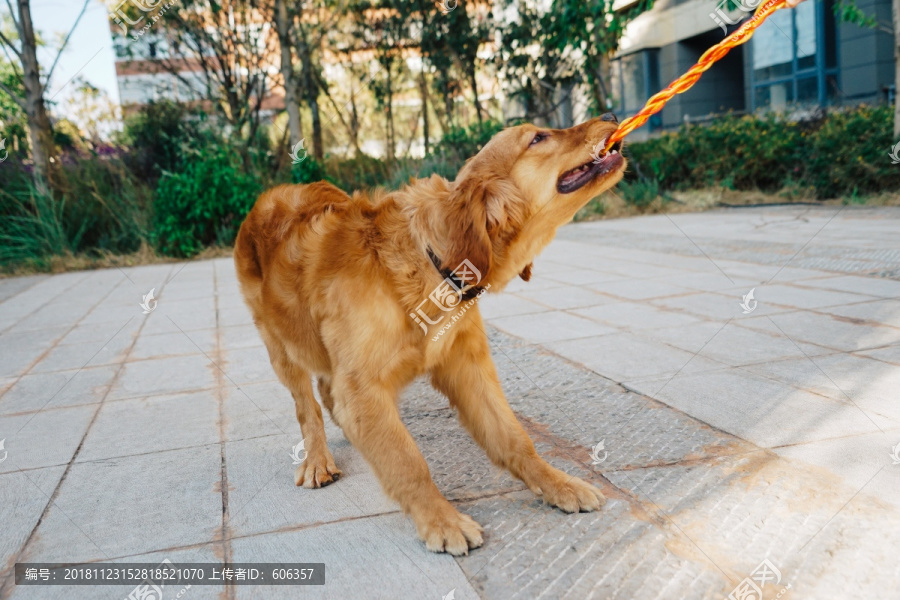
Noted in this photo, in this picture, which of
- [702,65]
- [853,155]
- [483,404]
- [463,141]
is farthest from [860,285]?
[463,141]

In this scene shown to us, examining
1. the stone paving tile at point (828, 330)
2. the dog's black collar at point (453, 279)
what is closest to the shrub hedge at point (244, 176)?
the stone paving tile at point (828, 330)

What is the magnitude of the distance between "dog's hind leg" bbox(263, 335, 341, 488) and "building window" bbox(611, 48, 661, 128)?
2033cm

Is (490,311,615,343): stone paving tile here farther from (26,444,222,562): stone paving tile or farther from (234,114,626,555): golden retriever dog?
(26,444,222,562): stone paving tile

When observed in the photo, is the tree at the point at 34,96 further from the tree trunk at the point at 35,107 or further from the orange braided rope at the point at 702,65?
the orange braided rope at the point at 702,65

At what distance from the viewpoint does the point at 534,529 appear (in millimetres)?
2434

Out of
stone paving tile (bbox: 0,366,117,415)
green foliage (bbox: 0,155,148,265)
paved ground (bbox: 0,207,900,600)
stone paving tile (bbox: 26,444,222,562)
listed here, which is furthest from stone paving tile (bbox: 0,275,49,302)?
stone paving tile (bbox: 26,444,222,562)

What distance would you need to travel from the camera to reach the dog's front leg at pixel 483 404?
2746 mm

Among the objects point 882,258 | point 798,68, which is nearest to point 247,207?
point 882,258

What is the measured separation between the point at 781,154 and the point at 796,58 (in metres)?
5.94

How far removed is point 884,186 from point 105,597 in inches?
470

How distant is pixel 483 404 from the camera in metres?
2.87

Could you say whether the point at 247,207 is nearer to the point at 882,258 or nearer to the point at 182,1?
the point at 182,1

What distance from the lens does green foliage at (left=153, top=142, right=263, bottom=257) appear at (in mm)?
11656

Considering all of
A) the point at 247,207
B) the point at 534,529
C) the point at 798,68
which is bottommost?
the point at 534,529
